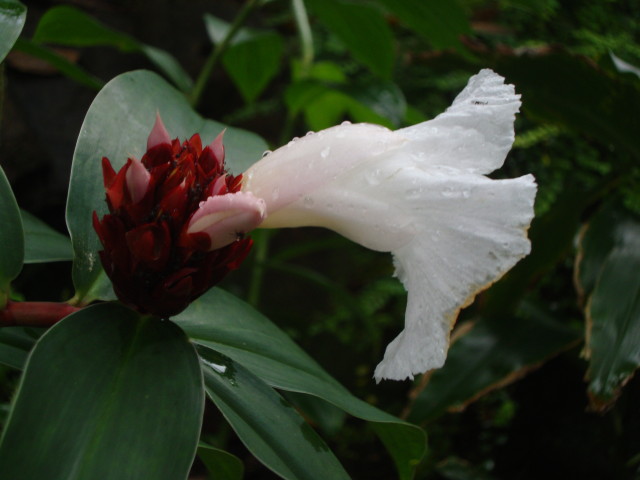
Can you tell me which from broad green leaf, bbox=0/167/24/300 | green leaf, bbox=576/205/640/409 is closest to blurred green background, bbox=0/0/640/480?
green leaf, bbox=576/205/640/409

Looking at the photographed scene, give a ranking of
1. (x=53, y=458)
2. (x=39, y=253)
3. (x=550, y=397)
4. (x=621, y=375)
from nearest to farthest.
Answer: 1. (x=53, y=458)
2. (x=39, y=253)
3. (x=621, y=375)
4. (x=550, y=397)

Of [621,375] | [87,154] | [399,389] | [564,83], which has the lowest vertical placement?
[399,389]

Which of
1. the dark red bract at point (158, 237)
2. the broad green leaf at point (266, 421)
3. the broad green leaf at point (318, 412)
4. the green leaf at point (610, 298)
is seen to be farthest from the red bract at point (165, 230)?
the broad green leaf at point (318, 412)

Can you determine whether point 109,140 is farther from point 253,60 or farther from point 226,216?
point 253,60

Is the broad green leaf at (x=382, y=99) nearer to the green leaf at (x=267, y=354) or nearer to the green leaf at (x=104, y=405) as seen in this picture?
the green leaf at (x=267, y=354)

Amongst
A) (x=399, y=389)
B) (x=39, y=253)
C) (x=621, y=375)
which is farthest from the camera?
(x=399, y=389)

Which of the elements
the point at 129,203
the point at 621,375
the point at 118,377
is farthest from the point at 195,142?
the point at 621,375

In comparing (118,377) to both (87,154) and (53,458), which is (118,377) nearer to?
(53,458)
